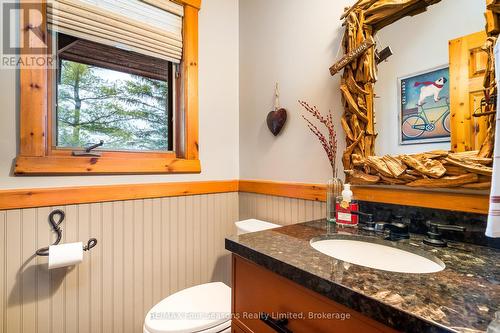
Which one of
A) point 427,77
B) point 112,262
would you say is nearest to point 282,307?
point 427,77

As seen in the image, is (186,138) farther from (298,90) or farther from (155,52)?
(298,90)

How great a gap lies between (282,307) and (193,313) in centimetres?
61

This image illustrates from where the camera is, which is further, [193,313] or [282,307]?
[193,313]

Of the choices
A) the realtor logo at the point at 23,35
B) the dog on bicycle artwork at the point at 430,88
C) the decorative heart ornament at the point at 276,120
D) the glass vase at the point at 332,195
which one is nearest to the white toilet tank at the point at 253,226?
the glass vase at the point at 332,195

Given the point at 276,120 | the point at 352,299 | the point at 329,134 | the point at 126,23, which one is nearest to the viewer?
the point at 352,299

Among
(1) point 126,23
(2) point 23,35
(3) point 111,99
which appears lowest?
(3) point 111,99

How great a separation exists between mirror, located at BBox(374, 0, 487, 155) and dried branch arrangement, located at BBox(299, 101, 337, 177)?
19 cm

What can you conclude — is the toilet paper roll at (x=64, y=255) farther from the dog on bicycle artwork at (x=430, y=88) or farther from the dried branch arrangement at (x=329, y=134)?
the dog on bicycle artwork at (x=430, y=88)

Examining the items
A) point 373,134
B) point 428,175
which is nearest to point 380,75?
point 373,134

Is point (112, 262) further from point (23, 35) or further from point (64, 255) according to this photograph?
point (23, 35)

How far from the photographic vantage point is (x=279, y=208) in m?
1.50

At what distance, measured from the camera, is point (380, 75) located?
1.04 meters

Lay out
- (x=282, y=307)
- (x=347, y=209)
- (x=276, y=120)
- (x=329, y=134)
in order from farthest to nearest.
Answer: (x=276, y=120) → (x=329, y=134) → (x=347, y=209) → (x=282, y=307)

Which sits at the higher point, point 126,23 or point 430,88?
point 126,23
